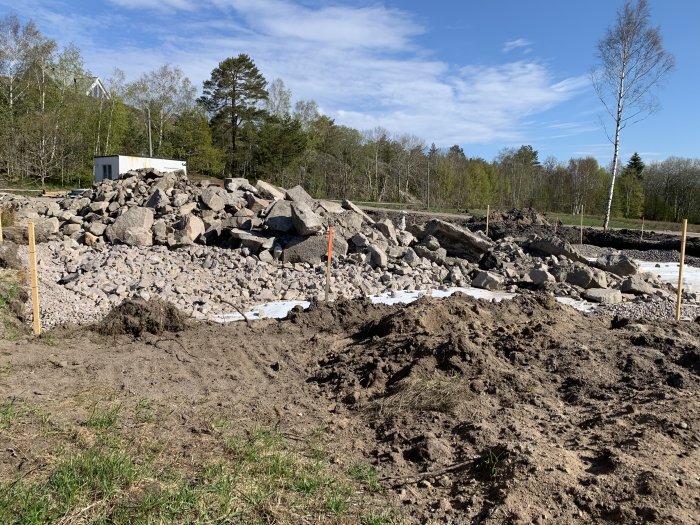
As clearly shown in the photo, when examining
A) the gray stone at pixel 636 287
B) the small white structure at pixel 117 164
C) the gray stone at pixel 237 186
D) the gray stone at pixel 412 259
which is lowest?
the gray stone at pixel 636 287

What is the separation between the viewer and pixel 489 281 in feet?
37.2

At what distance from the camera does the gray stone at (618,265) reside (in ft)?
39.8

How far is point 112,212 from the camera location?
13352 mm

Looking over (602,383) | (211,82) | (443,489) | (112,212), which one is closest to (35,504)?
(443,489)

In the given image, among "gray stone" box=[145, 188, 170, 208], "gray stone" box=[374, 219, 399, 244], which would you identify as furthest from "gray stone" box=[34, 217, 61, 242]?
"gray stone" box=[374, 219, 399, 244]

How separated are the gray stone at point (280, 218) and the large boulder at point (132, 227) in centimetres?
271

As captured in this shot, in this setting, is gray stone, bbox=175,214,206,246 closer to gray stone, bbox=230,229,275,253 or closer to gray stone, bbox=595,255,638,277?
gray stone, bbox=230,229,275,253

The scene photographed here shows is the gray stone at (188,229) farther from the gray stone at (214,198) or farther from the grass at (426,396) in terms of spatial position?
the grass at (426,396)

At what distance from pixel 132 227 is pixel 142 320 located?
231 inches

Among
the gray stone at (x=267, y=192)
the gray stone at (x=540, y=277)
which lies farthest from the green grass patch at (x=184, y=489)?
the gray stone at (x=267, y=192)

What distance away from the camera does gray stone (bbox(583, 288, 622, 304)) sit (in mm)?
10156

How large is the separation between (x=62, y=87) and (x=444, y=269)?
35045 millimetres

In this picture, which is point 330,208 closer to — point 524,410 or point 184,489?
point 524,410

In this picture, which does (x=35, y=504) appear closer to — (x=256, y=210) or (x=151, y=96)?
(x=256, y=210)
